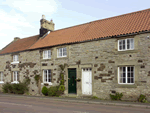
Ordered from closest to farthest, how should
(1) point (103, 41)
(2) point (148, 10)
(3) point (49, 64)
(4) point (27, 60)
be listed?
1. (1) point (103, 41)
2. (2) point (148, 10)
3. (3) point (49, 64)
4. (4) point (27, 60)

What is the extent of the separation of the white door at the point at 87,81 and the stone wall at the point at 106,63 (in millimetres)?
323

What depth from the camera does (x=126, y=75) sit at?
11664mm

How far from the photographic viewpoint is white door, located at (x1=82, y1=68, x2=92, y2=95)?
1355 centimetres

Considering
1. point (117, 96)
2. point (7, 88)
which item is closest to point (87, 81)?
point (117, 96)

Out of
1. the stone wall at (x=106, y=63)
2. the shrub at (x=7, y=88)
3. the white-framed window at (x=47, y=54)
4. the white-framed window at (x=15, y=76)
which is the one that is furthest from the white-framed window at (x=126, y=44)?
the shrub at (x=7, y=88)

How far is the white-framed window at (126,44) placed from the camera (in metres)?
11.8

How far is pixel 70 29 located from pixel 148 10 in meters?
8.52

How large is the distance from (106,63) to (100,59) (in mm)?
638

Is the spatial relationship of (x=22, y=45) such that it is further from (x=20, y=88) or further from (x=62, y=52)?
(x=62, y=52)

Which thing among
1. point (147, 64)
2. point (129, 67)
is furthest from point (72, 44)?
point (147, 64)

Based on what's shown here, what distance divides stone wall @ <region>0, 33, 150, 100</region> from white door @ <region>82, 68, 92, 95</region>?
32 cm

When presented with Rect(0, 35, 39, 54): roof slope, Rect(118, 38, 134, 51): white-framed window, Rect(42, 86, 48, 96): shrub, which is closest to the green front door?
Rect(42, 86, 48, 96): shrub

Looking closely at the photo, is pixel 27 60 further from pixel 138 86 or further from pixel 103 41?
pixel 138 86

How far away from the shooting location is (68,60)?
14.9m
